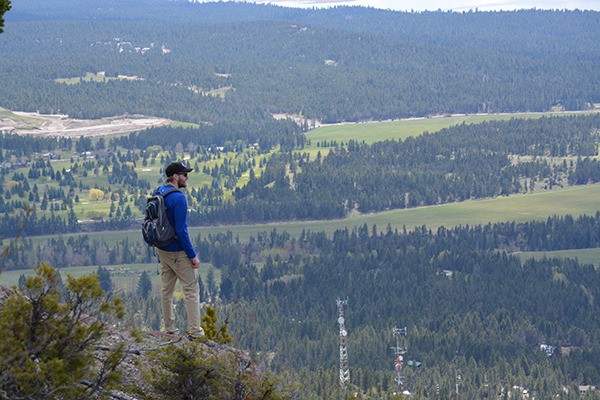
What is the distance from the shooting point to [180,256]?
27.7 metres

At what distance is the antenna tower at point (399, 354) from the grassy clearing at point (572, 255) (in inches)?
2122

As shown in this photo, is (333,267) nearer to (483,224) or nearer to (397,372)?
(483,224)

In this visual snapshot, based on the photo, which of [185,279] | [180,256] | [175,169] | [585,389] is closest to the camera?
[175,169]

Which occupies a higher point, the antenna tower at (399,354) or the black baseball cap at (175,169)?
the black baseball cap at (175,169)

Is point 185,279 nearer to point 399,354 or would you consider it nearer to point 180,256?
point 180,256

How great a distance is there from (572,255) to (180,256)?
506 ft

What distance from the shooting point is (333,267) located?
162 meters

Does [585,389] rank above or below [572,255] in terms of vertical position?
above

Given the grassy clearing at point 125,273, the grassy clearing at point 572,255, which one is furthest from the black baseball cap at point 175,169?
the grassy clearing at point 572,255

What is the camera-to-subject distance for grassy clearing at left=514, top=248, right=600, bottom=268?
172 meters

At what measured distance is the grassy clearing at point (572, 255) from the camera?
6781 inches

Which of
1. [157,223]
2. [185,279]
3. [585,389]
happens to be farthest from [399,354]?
[157,223]

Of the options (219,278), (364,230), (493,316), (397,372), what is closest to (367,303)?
(493,316)

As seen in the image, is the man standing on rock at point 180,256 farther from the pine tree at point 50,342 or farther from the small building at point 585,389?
the small building at point 585,389
